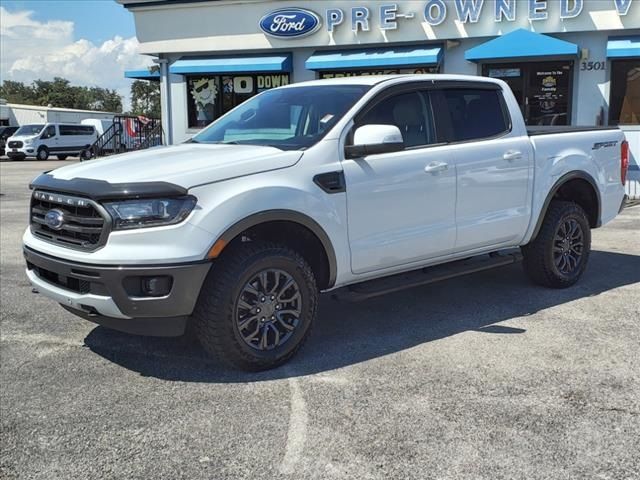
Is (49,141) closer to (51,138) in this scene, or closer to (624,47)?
(51,138)

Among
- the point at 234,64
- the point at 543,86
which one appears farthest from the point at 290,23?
the point at 543,86

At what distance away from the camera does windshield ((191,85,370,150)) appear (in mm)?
4633

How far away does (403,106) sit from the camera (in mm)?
5027

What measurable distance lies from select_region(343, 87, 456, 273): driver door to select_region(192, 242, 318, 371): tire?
502 millimetres

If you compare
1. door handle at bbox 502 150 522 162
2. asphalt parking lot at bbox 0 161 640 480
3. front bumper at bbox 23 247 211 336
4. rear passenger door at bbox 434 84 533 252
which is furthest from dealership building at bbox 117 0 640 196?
front bumper at bbox 23 247 211 336

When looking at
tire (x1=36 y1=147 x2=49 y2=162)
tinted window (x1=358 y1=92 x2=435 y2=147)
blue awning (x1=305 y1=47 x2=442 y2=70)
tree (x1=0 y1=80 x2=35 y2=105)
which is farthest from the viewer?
tree (x1=0 y1=80 x2=35 y2=105)

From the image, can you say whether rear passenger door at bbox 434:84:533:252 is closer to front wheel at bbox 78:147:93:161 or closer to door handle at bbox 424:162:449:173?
door handle at bbox 424:162:449:173

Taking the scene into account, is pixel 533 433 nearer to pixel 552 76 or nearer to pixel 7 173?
pixel 552 76

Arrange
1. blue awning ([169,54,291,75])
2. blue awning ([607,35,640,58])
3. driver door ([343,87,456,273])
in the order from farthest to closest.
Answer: blue awning ([169,54,291,75]), blue awning ([607,35,640,58]), driver door ([343,87,456,273])

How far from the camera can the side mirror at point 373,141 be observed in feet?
14.5

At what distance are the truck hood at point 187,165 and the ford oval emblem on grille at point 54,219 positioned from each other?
A: 23 centimetres

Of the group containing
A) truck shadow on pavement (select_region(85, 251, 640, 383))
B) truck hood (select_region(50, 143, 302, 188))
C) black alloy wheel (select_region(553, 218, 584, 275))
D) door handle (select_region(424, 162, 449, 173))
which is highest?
truck hood (select_region(50, 143, 302, 188))

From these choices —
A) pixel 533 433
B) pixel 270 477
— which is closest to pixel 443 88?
pixel 533 433

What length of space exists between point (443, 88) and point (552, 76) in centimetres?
1093
